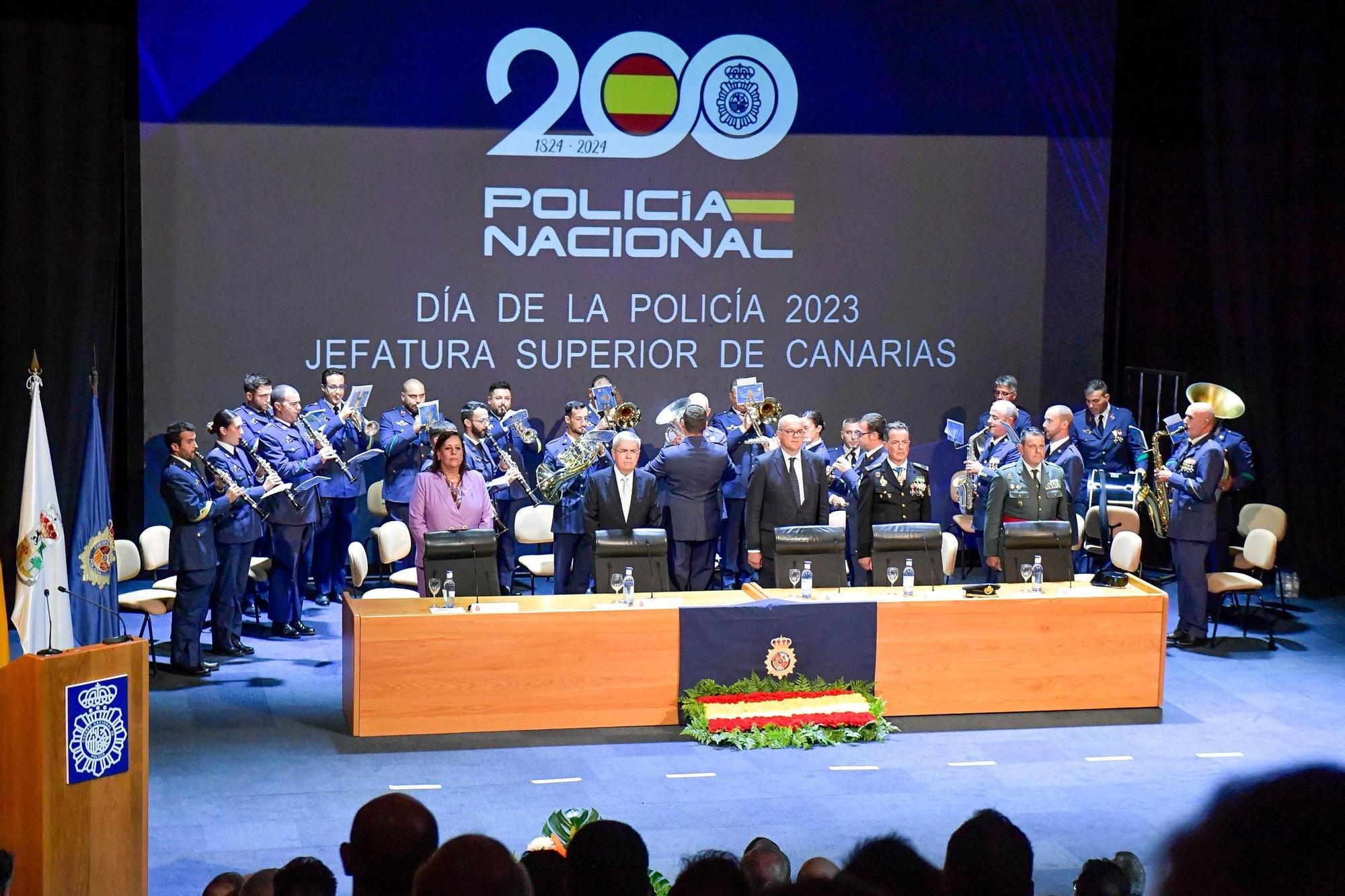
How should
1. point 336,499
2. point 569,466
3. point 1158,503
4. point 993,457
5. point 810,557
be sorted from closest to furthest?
point 810,557 → point 1158,503 → point 569,466 → point 336,499 → point 993,457

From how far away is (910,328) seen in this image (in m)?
12.7

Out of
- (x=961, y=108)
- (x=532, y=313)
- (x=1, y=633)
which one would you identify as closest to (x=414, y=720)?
(x=1, y=633)

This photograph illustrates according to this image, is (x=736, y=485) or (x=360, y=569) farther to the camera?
(x=736, y=485)

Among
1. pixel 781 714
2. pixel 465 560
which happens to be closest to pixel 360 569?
pixel 465 560

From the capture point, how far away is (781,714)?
7828 millimetres

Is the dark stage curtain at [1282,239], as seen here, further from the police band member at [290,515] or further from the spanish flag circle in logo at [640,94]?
the police band member at [290,515]

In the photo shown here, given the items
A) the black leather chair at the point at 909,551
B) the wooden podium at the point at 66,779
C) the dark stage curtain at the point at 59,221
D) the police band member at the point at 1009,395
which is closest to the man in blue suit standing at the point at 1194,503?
the black leather chair at the point at 909,551

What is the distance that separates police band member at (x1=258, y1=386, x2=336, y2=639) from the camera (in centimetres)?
976

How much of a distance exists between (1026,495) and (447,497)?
362 centimetres

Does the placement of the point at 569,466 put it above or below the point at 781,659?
above

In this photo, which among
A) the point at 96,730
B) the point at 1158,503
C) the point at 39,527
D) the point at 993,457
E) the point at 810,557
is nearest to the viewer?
the point at 96,730

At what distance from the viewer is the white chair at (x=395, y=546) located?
9586mm

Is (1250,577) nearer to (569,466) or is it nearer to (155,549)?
(569,466)

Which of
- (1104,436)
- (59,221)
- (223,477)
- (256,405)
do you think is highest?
(59,221)
